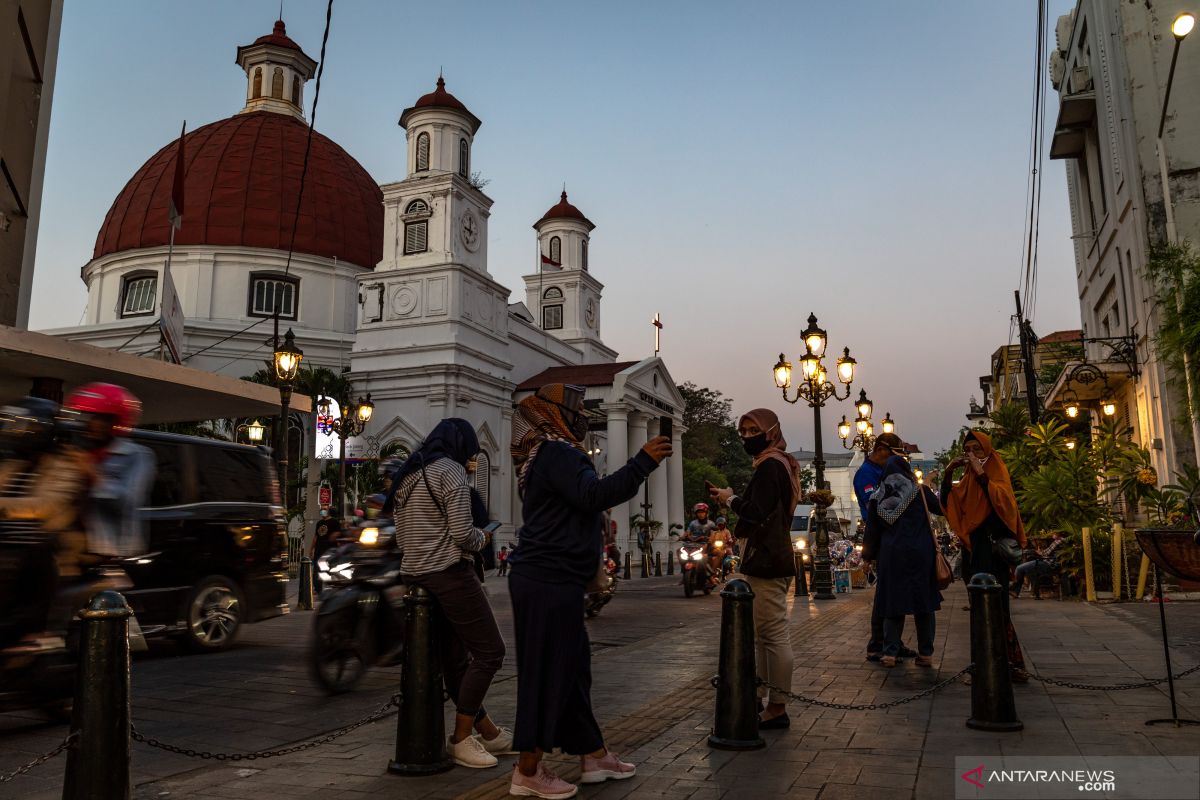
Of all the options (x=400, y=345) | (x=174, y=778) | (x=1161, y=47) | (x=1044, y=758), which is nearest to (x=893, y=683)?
(x=1044, y=758)

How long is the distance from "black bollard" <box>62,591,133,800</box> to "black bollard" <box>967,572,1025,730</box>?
418 centimetres

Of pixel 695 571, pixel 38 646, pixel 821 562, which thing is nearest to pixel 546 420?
pixel 38 646

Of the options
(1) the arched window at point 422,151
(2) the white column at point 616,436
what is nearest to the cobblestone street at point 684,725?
(2) the white column at point 616,436

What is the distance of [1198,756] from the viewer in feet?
13.9

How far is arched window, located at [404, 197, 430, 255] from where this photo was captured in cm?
4241

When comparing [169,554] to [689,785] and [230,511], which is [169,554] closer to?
[230,511]

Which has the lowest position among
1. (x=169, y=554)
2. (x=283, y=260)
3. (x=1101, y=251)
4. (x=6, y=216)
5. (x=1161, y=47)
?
(x=169, y=554)

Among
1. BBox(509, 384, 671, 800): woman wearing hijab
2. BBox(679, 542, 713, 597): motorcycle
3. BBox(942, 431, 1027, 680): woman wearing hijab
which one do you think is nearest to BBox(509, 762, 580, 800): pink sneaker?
BBox(509, 384, 671, 800): woman wearing hijab

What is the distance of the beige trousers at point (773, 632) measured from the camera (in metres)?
5.27

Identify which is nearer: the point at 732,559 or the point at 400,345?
the point at 732,559

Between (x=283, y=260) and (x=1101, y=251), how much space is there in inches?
1534

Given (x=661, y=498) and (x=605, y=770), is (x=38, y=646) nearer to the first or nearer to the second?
(x=605, y=770)

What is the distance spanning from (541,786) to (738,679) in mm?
1334

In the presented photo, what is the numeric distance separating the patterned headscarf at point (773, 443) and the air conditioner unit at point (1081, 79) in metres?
20.9
